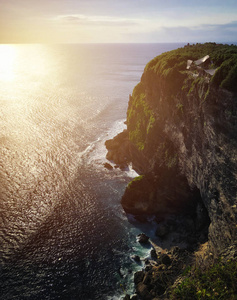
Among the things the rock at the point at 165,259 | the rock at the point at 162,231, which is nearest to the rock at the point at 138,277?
the rock at the point at 165,259

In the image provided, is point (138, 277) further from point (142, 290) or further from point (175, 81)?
point (175, 81)

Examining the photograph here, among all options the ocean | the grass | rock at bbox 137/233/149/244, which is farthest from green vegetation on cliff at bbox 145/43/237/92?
rock at bbox 137/233/149/244

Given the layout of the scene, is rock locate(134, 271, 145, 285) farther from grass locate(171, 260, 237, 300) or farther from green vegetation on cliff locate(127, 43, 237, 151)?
green vegetation on cliff locate(127, 43, 237, 151)

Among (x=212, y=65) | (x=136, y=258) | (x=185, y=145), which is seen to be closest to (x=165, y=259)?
(x=136, y=258)

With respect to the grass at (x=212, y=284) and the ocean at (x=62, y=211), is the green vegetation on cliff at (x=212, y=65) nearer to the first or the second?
the grass at (x=212, y=284)

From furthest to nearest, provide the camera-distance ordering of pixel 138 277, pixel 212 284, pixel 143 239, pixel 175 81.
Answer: pixel 175 81 → pixel 143 239 → pixel 138 277 → pixel 212 284

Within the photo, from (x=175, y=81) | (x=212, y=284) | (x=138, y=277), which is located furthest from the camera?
(x=175, y=81)
